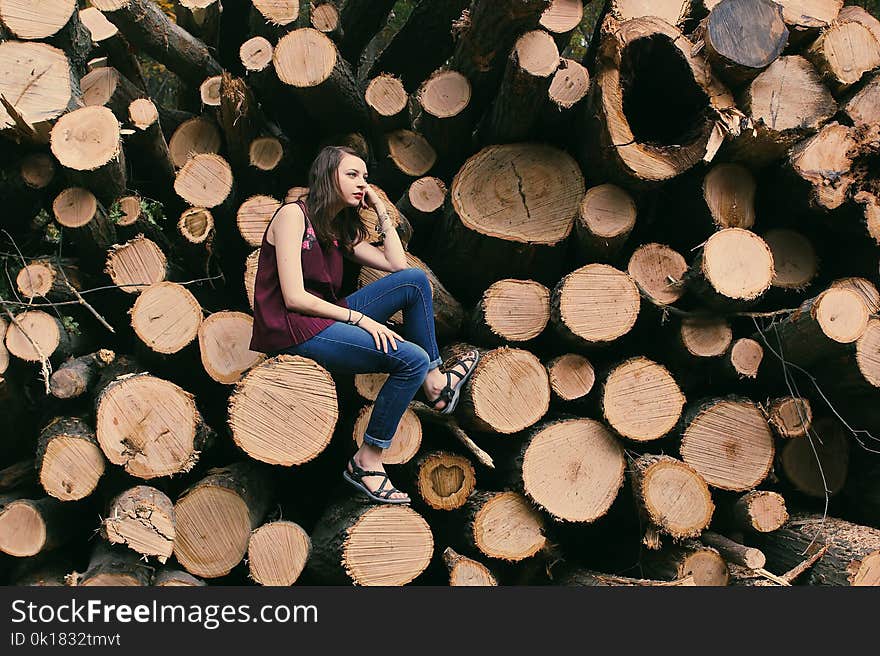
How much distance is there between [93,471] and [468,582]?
5.34 ft

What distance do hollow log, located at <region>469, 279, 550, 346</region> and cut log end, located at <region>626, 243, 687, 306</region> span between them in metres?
0.46

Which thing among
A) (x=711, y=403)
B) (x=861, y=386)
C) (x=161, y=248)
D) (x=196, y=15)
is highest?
(x=861, y=386)

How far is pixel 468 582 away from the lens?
3.26 m

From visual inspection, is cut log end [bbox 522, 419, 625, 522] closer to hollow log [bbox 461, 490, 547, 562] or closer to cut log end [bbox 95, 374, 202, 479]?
hollow log [bbox 461, 490, 547, 562]

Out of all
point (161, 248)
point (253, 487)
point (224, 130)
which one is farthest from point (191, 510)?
point (224, 130)

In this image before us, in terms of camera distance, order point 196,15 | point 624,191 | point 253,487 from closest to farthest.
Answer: point 253,487 → point 624,191 → point 196,15

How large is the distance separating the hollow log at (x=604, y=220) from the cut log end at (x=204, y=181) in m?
1.80

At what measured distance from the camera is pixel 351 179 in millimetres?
3285

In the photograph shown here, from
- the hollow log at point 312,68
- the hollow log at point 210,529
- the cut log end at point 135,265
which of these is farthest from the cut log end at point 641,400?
the cut log end at point 135,265

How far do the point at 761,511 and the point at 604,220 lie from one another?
1498 mm

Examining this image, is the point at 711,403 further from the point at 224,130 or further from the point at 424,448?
the point at 224,130

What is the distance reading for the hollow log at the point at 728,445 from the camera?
11.7 ft

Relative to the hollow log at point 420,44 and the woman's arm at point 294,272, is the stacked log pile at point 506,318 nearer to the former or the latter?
the woman's arm at point 294,272

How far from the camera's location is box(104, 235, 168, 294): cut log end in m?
3.76
